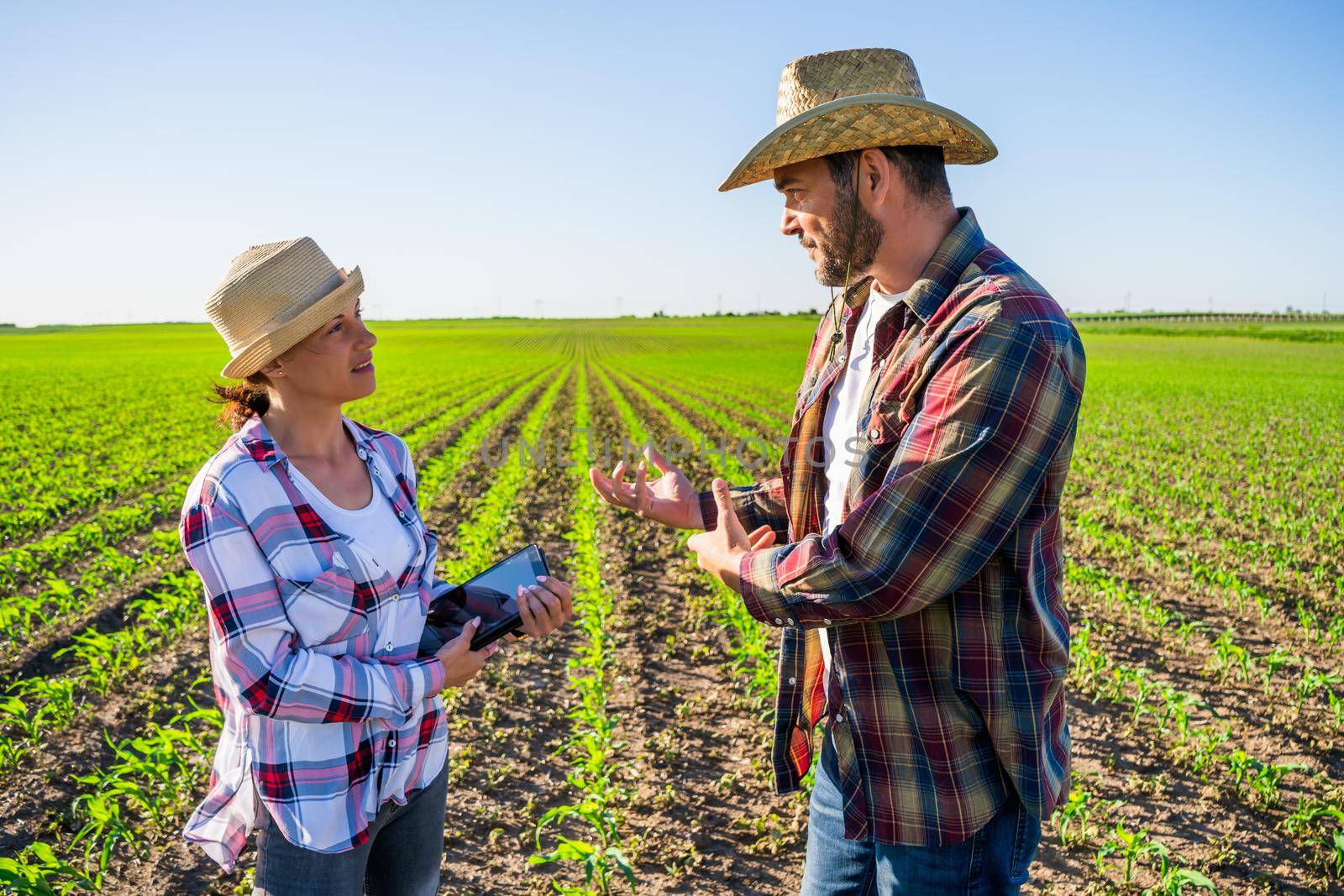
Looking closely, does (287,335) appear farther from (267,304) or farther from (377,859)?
(377,859)

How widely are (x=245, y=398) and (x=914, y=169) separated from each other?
175cm

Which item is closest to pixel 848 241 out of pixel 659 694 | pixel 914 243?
pixel 914 243

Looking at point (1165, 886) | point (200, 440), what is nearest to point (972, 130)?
point (1165, 886)

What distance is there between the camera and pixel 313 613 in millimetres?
1977

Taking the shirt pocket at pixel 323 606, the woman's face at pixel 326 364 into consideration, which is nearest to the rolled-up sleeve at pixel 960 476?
the shirt pocket at pixel 323 606

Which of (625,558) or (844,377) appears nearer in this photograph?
(844,377)

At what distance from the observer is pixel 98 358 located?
51.4 metres

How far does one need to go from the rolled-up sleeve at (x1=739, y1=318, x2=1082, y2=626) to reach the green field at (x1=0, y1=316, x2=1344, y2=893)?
2.11 meters

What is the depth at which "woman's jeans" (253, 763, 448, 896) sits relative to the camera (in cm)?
198

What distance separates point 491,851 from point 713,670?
2.32 metres

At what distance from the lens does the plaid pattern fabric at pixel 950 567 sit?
1.58 meters

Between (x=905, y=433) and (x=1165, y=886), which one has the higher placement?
(x=905, y=433)

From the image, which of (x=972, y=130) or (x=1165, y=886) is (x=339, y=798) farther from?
(x=1165, y=886)

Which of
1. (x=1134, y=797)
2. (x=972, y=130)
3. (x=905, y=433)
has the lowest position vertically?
(x=1134, y=797)
